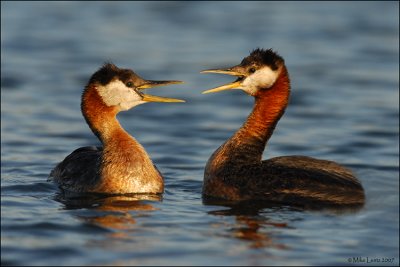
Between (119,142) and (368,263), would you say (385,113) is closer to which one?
(119,142)

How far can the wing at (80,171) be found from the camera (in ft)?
43.0

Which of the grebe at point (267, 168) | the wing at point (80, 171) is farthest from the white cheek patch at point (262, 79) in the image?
the wing at point (80, 171)

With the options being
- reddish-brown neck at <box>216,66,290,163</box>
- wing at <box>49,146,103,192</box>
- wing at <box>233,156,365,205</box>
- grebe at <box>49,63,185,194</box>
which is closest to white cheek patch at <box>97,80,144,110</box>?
grebe at <box>49,63,185,194</box>

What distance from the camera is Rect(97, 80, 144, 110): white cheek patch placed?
520 inches

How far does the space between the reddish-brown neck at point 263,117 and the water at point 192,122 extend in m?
0.91

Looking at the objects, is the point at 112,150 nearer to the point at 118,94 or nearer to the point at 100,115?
the point at 100,115

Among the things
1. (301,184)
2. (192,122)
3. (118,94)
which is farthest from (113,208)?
(192,122)

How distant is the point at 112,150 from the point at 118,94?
0.74 metres

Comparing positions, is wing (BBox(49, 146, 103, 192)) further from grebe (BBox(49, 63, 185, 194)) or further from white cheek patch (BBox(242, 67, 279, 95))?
white cheek patch (BBox(242, 67, 279, 95))

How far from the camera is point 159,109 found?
19422mm

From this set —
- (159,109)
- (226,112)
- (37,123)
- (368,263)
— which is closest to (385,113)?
(226,112)

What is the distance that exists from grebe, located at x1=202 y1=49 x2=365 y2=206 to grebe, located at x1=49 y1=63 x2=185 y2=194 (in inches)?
33.2

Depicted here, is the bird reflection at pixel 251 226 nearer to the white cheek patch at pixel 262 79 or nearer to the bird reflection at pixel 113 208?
the bird reflection at pixel 113 208

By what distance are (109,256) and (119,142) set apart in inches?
118
